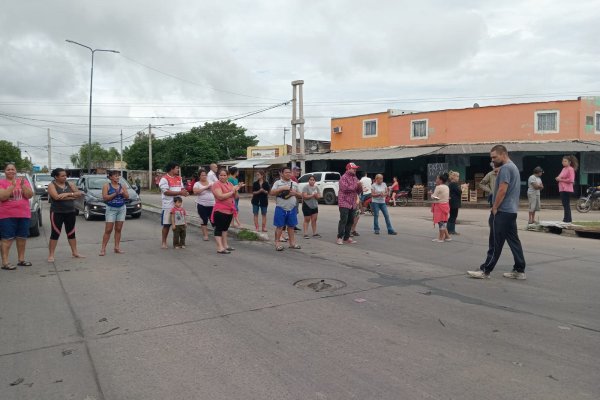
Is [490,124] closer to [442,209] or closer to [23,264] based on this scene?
[442,209]

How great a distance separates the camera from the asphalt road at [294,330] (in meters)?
3.45

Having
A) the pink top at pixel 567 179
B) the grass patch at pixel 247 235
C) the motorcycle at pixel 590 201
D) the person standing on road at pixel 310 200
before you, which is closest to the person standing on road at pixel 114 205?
the grass patch at pixel 247 235

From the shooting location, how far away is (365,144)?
3106 centimetres

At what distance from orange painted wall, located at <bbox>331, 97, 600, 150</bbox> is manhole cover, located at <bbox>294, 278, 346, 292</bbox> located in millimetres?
21613

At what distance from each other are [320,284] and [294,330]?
1.88 m

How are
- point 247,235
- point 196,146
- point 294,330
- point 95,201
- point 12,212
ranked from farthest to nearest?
1. point 196,146
2. point 95,201
3. point 247,235
4. point 12,212
5. point 294,330

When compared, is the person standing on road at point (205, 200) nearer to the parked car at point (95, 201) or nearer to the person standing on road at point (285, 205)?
the person standing on road at point (285, 205)

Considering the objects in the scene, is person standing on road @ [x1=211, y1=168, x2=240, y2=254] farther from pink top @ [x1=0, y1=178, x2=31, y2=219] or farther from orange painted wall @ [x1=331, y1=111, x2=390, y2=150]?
orange painted wall @ [x1=331, y1=111, x2=390, y2=150]

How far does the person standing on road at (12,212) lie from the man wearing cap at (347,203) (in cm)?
606

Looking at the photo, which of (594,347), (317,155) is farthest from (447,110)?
(594,347)

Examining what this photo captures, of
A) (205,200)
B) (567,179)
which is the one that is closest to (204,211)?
(205,200)

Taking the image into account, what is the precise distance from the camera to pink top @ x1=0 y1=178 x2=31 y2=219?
24.8ft

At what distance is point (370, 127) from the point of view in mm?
30750

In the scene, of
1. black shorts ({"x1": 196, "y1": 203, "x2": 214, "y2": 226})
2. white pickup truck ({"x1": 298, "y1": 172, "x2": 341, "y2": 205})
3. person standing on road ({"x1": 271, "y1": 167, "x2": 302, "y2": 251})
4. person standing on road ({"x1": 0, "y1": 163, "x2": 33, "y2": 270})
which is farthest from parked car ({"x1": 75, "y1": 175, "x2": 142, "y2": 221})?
white pickup truck ({"x1": 298, "y1": 172, "x2": 341, "y2": 205})
